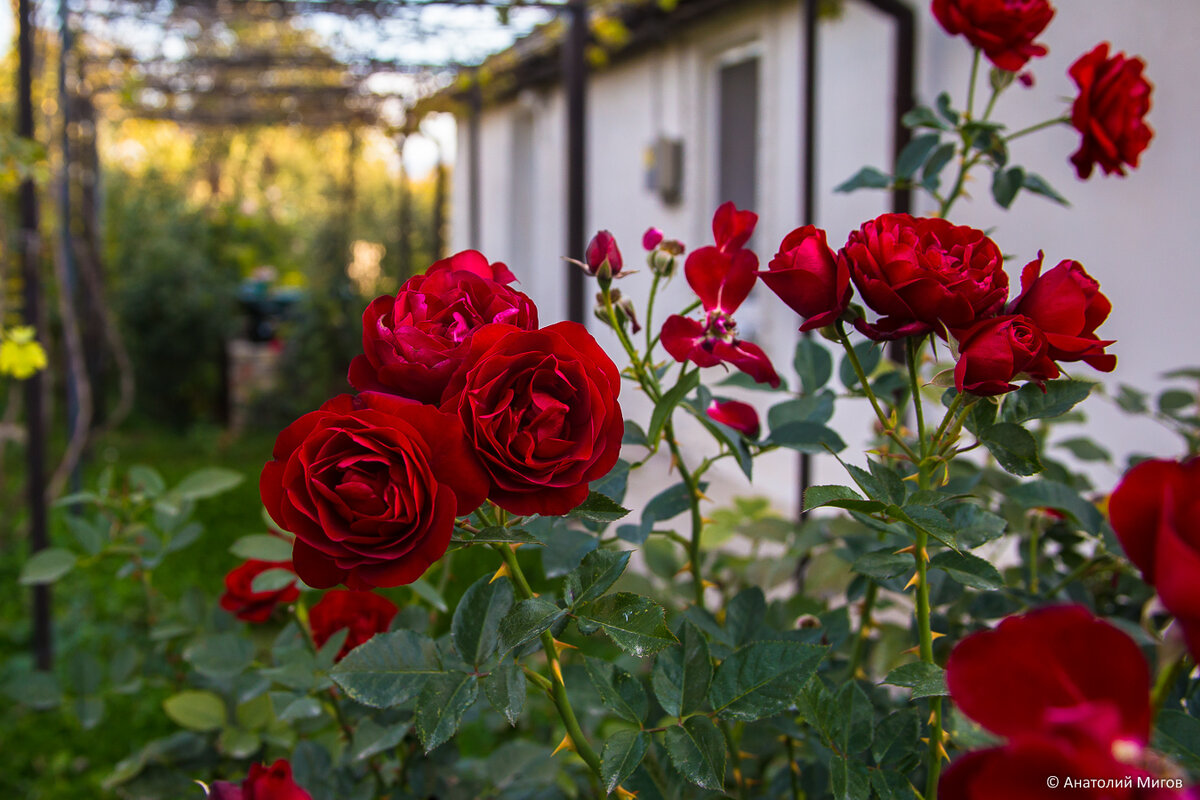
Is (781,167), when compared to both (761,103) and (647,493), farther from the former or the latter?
(647,493)

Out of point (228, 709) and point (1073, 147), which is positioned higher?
point (1073, 147)

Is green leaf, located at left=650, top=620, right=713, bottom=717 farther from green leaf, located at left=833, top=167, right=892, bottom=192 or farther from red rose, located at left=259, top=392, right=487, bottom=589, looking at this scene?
green leaf, located at left=833, top=167, right=892, bottom=192

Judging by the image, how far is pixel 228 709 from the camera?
1088 millimetres

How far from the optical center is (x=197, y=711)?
1044 millimetres

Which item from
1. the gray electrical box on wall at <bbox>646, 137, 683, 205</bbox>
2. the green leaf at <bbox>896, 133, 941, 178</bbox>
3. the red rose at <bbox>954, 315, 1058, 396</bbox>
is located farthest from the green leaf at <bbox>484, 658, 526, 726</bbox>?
the gray electrical box on wall at <bbox>646, 137, 683, 205</bbox>

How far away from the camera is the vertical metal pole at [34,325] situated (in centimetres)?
209

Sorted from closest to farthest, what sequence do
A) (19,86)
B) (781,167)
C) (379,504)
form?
(379,504) → (19,86) → (781,167)

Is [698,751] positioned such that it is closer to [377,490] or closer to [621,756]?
[621,756]

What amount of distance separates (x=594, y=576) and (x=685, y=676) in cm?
12

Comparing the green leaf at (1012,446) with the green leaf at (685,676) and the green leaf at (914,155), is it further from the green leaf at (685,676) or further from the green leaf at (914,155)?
the green leaf at (914,155)

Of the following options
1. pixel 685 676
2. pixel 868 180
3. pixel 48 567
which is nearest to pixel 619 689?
pixel 685 676

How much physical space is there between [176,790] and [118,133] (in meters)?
10.0

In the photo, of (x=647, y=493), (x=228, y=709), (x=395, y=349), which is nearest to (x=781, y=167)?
(x=647, y=493)

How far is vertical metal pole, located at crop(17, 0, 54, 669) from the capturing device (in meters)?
2.09
